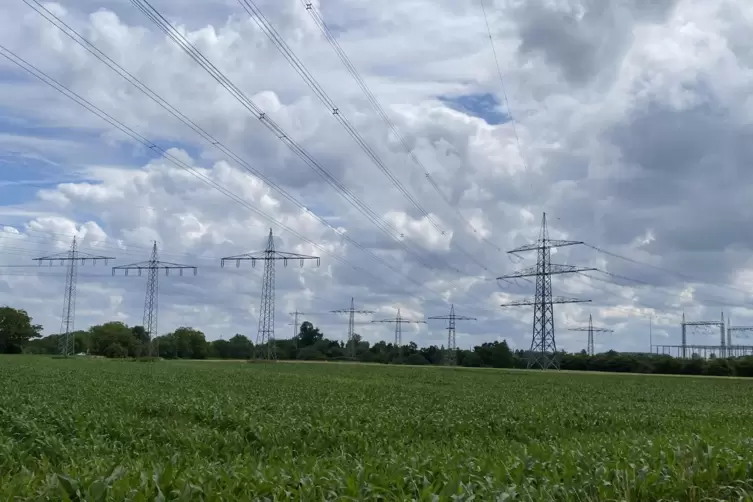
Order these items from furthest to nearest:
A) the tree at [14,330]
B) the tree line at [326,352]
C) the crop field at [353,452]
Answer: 1. the tree at [14,330]
2. the tree line at [326,352]
3. the crop field at [353,452]

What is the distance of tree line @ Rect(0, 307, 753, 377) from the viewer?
422ft

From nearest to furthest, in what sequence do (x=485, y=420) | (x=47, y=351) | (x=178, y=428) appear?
(x=178, y=428), (x=485, y=420), (x=47, y=351)

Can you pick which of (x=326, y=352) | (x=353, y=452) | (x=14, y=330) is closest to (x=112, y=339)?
(x=14, y=330)

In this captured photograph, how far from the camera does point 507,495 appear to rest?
906 centimetres

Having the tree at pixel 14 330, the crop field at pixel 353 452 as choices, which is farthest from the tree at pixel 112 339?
the crop field at pixel 353 452

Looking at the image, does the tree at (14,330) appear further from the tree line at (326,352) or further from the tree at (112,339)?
the tree at (112,339)

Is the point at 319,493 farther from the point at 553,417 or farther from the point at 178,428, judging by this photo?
the point at 553,417

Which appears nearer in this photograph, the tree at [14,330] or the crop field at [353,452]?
the crop field at [353,452]

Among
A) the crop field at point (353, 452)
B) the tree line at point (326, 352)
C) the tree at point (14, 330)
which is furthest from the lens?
the tree at point (14, 330)

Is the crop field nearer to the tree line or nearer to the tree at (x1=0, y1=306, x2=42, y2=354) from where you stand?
the tree line

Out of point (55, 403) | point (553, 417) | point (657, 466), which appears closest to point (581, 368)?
point (553, 417)

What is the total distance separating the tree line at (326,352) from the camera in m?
129

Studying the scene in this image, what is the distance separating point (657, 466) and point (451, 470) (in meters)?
3.13

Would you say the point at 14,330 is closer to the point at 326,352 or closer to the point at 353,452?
the point at 326,352
